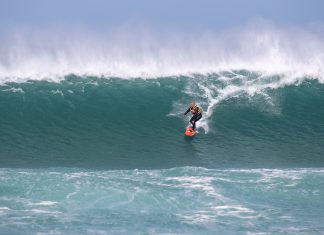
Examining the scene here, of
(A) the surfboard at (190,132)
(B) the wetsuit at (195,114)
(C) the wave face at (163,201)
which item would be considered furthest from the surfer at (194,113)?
(C) the wave face at (163,201)

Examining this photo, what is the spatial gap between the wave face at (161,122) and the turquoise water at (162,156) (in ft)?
0.18

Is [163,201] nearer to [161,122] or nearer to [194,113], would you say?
[194,113]

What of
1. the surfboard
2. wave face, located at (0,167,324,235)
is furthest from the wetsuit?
wave face, located at (0,167,324,235)

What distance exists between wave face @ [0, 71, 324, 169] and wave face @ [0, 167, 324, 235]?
138 cm

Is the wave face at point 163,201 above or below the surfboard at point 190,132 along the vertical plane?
below

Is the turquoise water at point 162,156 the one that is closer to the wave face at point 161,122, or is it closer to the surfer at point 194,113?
the wave face at point 161,122

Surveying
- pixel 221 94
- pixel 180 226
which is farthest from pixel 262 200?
pixel 221 94

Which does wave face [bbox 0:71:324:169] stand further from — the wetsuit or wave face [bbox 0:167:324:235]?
wave face [bbox 0:167:324:235]

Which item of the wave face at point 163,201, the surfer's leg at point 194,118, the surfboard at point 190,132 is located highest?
the surfer's leg at point 194,118

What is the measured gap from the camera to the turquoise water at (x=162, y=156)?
1742 cm

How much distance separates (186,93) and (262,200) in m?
11.6

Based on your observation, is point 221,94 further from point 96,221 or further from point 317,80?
point 96,221

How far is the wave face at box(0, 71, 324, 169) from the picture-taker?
2305 cm

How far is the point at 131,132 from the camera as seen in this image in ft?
84.7
